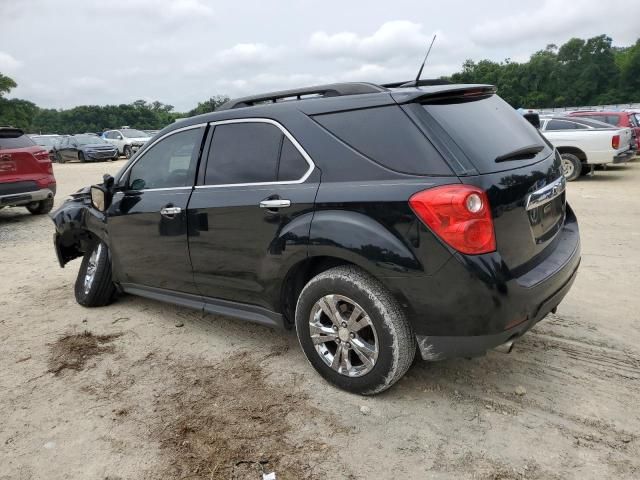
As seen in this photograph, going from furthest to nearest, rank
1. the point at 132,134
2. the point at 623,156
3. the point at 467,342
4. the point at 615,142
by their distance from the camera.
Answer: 1. the point at 132,134
2. the point at 623,156
3. the point at 615,142
4. the point at 467,342

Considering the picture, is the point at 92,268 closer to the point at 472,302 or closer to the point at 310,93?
the point at 310,93

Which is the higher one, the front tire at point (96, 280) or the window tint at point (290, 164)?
the window tint at point (290, 164)

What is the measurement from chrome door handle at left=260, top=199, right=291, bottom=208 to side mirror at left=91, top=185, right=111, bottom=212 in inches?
72.9

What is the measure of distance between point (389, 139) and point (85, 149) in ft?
86.0

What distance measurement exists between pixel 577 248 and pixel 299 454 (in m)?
2.10

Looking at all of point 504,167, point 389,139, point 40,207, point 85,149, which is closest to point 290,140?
point 389,139

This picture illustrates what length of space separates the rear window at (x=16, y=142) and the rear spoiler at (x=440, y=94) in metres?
8.64

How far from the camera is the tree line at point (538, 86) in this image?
72750mm

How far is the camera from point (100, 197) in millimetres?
4477

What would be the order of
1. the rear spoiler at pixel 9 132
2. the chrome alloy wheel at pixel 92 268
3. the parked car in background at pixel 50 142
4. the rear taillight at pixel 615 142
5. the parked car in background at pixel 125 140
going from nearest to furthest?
the chrome alloy wheel at pixel 92 268 < the rear spoiler at pixel 9 132 < the rear taillight at pixel 615 142 < the parked car in background at pixel 125 140 < the parked car in background at pixel 50 142

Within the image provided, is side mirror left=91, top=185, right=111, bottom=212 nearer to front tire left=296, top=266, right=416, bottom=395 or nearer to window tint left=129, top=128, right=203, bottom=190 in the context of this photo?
window tint left=129, top=128, right=203, bottom=190

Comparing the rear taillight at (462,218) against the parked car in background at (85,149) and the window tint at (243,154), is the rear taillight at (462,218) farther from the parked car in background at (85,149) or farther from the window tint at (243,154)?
the parked car in background at (85,149)

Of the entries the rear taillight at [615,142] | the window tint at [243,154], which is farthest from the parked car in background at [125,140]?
the window tint at [243,154]

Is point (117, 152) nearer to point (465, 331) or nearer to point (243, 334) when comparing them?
point (243, 334)
